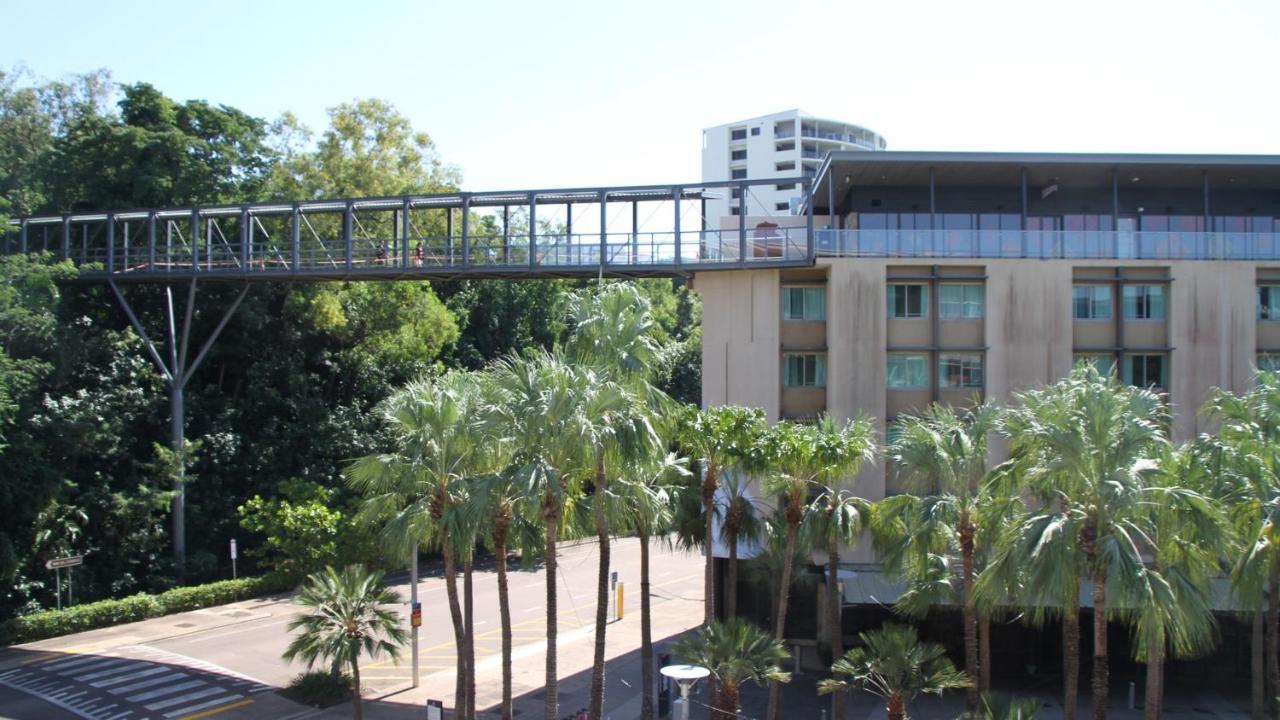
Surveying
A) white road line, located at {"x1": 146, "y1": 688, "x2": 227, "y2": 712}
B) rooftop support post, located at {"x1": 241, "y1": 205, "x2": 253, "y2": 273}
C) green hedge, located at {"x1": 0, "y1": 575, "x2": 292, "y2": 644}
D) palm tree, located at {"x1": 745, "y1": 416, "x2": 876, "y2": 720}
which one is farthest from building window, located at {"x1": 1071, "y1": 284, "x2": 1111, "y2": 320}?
green hedge, located at {"x1": 0, "y1": 575, "x2": 292, "y2": 644}

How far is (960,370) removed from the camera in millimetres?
30188

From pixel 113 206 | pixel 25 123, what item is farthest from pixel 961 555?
pixel 25 123

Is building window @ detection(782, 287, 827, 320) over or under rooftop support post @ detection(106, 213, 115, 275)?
under

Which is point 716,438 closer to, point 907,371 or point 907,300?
point 907,371

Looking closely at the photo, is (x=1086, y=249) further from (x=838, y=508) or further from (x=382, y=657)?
(x=382, y=657)

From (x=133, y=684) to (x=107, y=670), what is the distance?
2.06 meters

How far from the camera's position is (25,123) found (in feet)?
165

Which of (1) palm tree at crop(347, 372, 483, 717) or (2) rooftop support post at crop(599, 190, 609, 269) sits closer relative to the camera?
(1) palm tree at crop(347, 372, 483, 717)

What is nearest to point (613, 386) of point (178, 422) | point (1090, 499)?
point (1090, 499)

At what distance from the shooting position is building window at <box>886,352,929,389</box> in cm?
3033

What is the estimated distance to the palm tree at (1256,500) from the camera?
59.4 ft

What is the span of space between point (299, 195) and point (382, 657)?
25.3m

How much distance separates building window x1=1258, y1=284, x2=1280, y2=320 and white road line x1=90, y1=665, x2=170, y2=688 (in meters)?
34.2

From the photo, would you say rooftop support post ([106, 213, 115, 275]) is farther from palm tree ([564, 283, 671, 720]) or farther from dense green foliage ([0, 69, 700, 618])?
palm tree ([564, 283, 671, 720])
